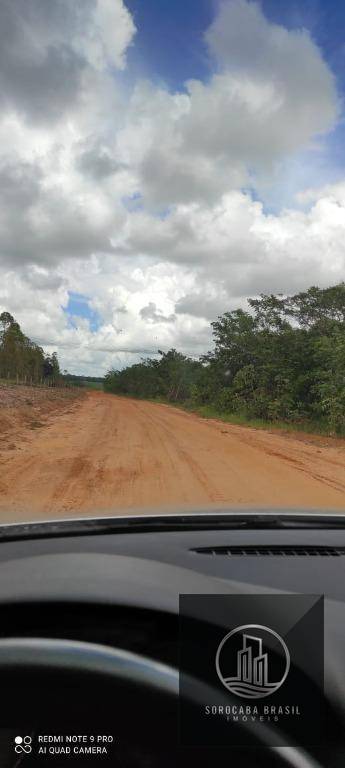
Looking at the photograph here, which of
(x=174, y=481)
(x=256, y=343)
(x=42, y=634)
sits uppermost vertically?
(x=256, y=343)

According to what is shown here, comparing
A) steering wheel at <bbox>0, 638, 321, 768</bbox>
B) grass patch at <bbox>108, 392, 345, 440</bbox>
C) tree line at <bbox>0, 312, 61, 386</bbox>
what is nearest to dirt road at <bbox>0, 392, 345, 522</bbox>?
steering wheel at <bbox>0, 638, 321, 768</bbox>

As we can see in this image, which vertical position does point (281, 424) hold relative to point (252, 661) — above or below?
below

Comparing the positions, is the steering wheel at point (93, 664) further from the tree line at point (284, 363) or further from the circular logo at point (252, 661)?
the tree line at point (284, 363)

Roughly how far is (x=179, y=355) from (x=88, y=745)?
70.3m

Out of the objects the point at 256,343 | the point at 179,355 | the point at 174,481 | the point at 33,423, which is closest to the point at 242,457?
the point at 174,481

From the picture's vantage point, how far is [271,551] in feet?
6.33

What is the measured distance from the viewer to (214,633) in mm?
1249

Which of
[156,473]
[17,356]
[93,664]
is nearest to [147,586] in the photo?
[93,664]

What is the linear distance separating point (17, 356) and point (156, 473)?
62.2 m

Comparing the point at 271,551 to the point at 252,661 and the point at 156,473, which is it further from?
the point at 156,473

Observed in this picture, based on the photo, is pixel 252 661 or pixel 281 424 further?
pixel 281 424

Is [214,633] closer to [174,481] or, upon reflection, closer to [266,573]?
[266,573]

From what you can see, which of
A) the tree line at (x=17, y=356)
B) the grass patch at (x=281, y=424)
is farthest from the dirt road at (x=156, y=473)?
the tree line at (x=17, y=356)

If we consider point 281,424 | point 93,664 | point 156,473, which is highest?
point 93,664
